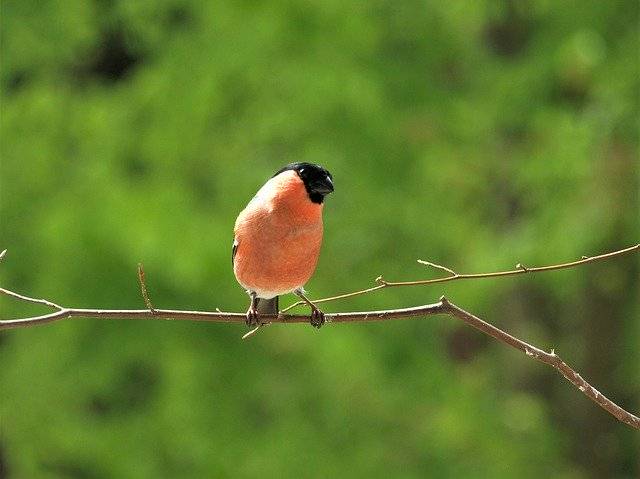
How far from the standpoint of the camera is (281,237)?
2672 millimetres

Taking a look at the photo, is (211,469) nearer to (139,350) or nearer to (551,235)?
(139,350)

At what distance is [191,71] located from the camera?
7430mm

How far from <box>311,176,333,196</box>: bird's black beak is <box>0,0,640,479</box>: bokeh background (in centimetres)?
428

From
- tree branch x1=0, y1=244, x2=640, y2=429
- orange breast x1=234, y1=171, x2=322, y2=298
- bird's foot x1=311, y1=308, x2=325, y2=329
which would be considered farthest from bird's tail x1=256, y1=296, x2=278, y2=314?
tree branch x1=0, y1=244, x2=640, y2=429

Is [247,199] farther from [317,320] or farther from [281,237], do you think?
[281,237]

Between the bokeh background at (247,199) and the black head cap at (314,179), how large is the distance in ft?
13.9

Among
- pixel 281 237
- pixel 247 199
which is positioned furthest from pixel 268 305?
pixel 247 199

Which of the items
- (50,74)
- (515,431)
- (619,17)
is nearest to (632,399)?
Result: (515,431)

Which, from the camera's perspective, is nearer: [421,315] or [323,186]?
[421,315]

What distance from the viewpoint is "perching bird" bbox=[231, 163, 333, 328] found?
104 inches

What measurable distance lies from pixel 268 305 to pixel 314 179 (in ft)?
3.19

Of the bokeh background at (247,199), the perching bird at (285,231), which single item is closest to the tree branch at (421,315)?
the perching bird at (285,231)

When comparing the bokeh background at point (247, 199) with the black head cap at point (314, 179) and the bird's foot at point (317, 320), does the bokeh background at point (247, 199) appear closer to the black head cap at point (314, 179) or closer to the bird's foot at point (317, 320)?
the bird's foot at point (317, 320)

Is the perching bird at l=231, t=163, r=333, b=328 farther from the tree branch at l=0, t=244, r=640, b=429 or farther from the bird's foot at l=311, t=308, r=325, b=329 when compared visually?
the tree branch at l=0, t=244, r=640, b=429
